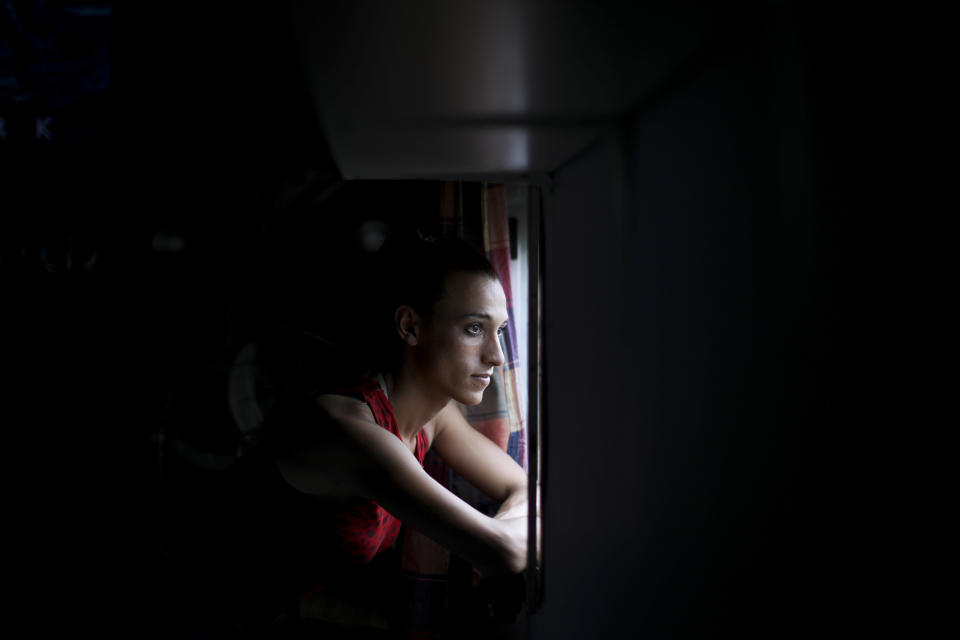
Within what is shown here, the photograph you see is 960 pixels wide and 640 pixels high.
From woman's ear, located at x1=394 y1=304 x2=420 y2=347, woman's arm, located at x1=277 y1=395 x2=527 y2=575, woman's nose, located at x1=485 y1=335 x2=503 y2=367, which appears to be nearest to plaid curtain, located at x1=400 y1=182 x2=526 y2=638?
woman's nose, located at x1=485 y1=335 x2=503 y2=367

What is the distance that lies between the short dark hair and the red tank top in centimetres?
14

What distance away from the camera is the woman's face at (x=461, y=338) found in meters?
1.26

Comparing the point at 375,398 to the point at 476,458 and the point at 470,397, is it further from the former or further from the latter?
the point at 476,458

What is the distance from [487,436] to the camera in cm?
148

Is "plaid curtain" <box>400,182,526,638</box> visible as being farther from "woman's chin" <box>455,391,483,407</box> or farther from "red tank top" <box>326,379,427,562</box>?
"red tank top" <box>326,379,427,562</box>

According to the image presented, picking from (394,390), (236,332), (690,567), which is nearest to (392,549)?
(394,390)

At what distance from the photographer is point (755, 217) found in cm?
33

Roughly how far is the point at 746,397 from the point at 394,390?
1.01m

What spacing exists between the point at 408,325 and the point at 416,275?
119 millimetres

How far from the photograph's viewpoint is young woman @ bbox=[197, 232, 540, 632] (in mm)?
1000

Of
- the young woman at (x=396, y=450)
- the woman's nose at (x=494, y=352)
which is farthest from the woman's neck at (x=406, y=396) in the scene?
the woman's nose at (x=494, y=352)

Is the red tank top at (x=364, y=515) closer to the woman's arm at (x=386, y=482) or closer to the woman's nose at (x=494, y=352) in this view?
the woman's arm at (x=386, y=482)

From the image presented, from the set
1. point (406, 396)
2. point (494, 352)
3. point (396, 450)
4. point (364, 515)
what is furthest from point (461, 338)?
point (364, 515)

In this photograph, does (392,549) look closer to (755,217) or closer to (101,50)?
(755,217)
